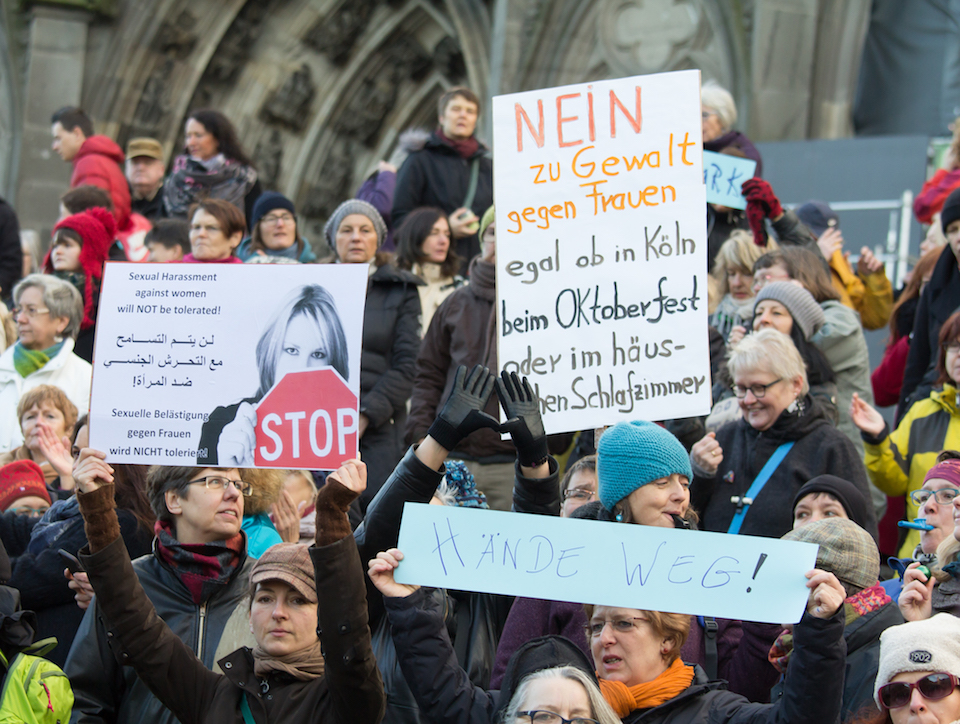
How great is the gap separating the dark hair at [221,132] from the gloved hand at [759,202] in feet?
11.9

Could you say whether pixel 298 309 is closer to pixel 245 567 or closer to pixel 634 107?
pixel 245 567

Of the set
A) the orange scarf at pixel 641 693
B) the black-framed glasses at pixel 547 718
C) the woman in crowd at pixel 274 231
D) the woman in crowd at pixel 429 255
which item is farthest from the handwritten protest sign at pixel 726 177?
the black-framed glasses at pixel 547 718

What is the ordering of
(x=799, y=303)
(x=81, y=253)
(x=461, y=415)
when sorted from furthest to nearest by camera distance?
(x=81, y=253), (x=799, y=303), (x=461, y=415)

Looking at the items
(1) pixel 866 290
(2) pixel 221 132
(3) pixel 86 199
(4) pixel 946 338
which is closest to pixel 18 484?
(4) pixel 946 338

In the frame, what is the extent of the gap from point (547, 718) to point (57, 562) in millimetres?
2017

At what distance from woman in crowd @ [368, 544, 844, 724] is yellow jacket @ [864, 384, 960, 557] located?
2.07 meters

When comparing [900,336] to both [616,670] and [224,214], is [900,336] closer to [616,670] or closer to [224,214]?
[224,214]

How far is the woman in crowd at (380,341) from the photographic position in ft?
20.5

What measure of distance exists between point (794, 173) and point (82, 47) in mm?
9113

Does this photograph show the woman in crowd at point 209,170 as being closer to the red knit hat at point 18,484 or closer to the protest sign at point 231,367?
the red knit hat at point 18,484

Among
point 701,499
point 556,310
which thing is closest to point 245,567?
point 556,310

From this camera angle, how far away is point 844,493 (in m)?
4.40

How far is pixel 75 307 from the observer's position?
6.60m

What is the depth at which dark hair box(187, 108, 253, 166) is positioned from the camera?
28.4 ft
